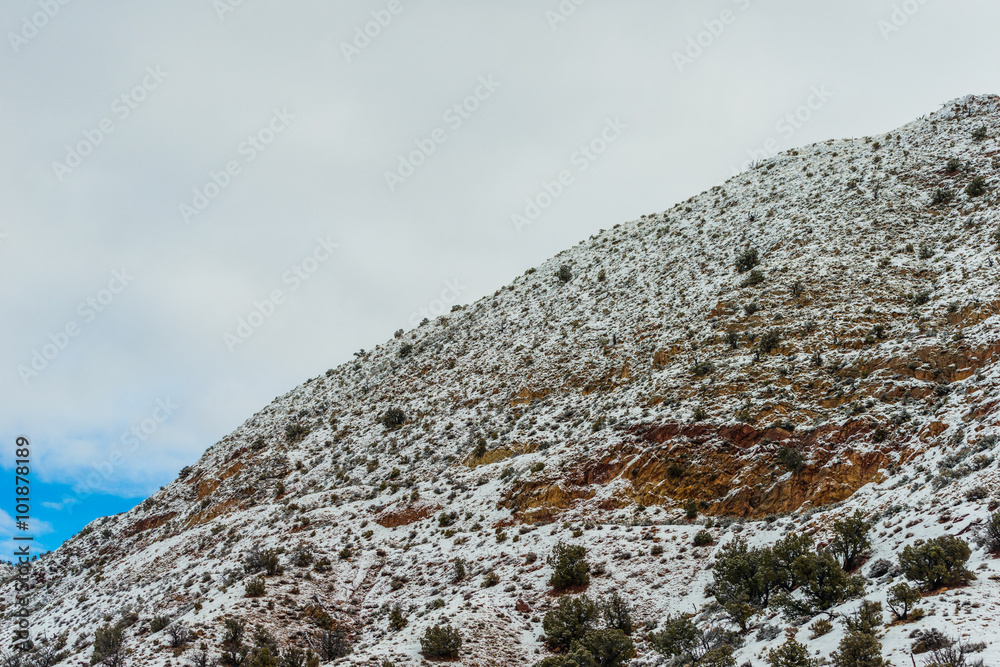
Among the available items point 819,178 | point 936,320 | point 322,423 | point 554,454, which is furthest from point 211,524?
point 819,178

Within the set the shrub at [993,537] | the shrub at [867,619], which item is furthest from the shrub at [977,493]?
the shrub at [867,619]

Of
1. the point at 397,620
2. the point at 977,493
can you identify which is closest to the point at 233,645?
the point at 397,620

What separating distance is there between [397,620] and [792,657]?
518 inches

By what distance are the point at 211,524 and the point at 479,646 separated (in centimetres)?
2109

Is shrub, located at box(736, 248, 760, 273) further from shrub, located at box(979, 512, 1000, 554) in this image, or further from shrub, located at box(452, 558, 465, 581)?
shrub, located at box(979, 512, 1000, 554)

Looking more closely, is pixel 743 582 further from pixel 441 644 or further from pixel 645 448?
pixel 645 448

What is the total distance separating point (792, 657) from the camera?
10609 millimetres

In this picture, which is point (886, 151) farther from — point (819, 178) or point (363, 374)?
point (363, 374)

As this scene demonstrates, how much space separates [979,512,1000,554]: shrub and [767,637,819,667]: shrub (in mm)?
4650

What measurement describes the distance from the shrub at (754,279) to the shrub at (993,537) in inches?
889

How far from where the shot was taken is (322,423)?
1629 inches

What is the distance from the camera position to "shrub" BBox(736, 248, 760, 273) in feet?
118

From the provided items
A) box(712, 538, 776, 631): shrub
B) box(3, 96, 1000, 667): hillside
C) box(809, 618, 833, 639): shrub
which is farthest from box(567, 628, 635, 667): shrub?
box(809, 618, 833, 639): shrub

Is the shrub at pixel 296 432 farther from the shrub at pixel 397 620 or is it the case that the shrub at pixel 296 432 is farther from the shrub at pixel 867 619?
the shrub at pixel 867 619
